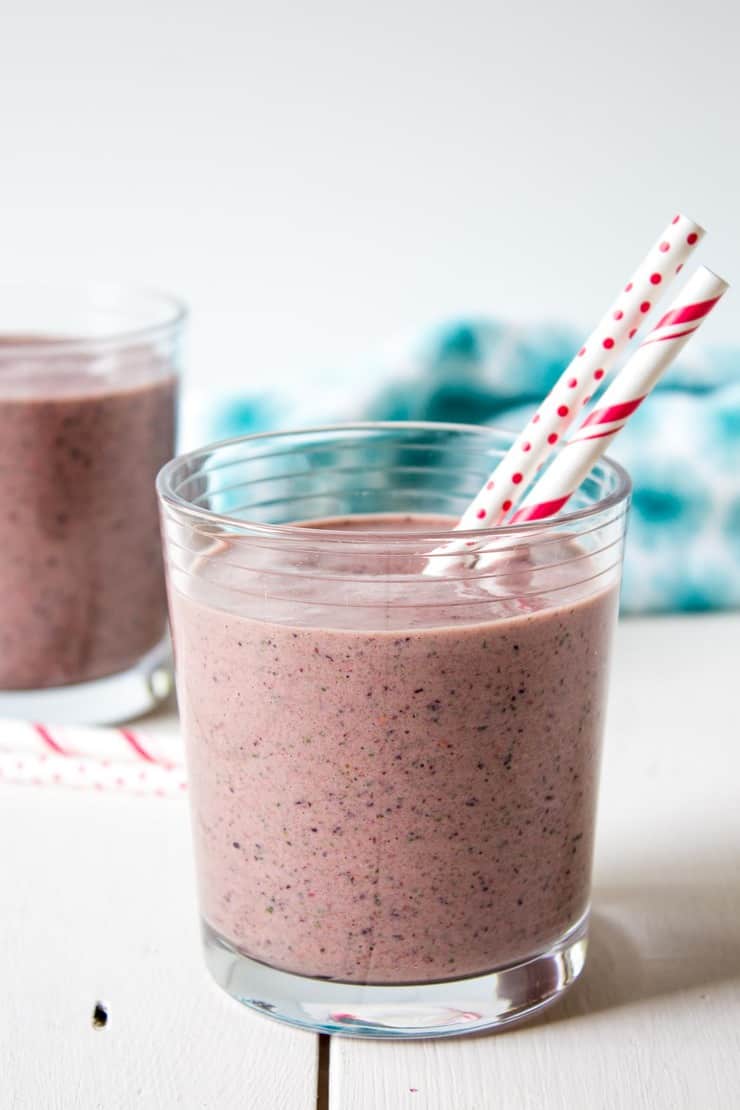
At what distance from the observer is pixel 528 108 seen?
154 centimetres

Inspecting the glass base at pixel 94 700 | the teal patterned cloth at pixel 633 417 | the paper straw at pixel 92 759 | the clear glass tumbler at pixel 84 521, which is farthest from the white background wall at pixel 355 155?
the paper straw at pixel 92 759

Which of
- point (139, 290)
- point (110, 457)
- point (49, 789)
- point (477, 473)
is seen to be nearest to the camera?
point (477, 473)

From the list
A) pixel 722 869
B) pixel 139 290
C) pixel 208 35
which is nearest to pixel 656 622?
pixel 722 869

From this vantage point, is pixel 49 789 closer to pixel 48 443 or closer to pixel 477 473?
pixel 48 443

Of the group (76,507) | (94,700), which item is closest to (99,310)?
(76,507)

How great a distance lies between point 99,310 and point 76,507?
0.30 m

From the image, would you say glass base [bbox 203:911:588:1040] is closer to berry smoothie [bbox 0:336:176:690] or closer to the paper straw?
the paper straw

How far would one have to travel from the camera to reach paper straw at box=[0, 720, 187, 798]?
111cm

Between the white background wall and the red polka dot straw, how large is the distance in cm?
77

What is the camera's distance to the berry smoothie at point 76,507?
1.20 metres

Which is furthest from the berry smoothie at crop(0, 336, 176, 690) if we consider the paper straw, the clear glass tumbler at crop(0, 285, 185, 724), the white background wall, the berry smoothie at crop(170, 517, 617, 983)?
the berry smoothie at crop(170, 517, 617, 983)

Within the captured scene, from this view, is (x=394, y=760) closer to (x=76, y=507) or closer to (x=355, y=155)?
(x=76, y=507)

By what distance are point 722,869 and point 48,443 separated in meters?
0.63

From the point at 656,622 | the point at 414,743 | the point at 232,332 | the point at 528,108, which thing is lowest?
the point at 656,622
